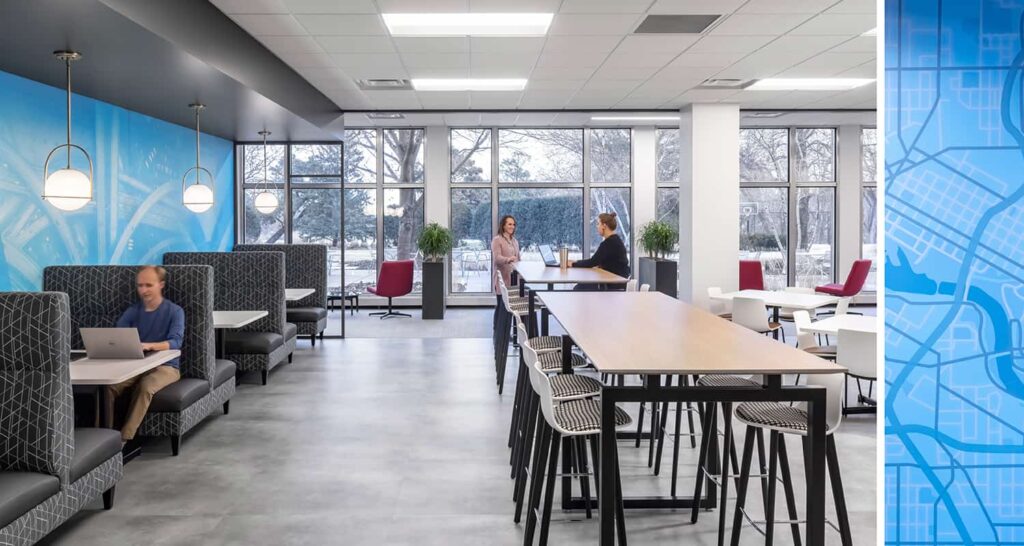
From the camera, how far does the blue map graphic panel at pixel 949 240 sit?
2.20 m

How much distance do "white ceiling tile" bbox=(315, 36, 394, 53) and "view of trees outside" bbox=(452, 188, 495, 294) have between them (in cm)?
583

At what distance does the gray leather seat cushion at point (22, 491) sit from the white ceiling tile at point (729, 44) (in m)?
5.36

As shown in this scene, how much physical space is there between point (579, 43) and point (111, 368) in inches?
169

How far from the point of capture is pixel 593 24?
18.7ft

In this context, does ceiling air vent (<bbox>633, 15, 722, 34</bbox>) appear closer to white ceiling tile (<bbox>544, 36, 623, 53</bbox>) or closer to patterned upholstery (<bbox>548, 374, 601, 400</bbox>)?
white ceiling tile (<bbox>544, 36, 623, 53</bbox>)

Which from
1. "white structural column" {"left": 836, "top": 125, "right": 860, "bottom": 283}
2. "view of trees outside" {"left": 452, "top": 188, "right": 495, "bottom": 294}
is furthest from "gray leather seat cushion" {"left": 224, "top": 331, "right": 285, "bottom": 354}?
"white structural column" {"left": 836, "top": 125, "right": 860, "bottom": 283}

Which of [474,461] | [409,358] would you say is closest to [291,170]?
[409,358]

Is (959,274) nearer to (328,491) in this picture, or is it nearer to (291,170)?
(328,491)

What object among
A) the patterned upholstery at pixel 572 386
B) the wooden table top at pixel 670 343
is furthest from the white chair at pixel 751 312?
the patterned upholstery at pixel 572 386

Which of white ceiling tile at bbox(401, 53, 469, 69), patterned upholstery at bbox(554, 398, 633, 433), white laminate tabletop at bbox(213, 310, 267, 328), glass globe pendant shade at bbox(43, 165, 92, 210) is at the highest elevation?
white ceiling tile at bbox(401, 53, 469, 69)

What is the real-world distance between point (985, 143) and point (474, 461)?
2.99m

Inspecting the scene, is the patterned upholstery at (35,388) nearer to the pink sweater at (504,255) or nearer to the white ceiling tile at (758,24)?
the white ceiling tile at (758,24)

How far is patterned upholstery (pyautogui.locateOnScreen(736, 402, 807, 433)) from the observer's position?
2783mm

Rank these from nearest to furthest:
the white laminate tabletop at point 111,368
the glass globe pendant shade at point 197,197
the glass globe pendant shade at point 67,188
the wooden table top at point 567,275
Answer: the white laminate tabletop at point 111,368
the glass globe pendant shade at point 67,188
the wooden table top at point 567,275
the glass globe pendant shade at point 197,197
